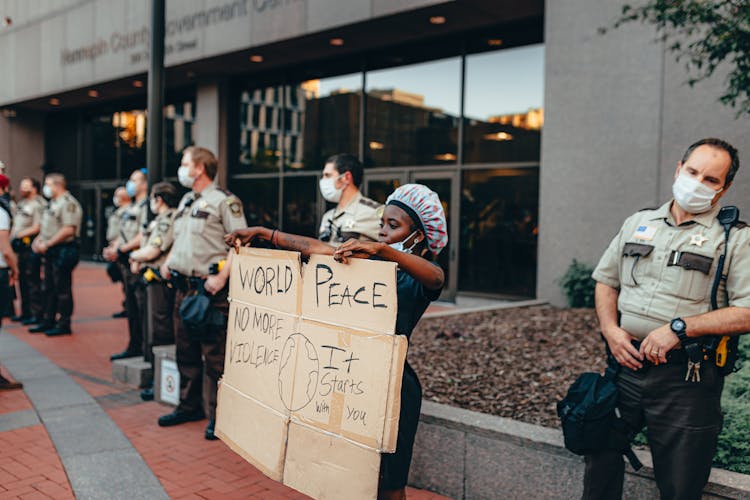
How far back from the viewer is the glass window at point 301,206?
14980 mm

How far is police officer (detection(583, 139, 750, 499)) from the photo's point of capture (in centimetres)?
261

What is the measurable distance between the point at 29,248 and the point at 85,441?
6.30 meters

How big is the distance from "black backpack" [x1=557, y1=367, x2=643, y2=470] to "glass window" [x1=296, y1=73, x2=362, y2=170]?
1168 centimetres

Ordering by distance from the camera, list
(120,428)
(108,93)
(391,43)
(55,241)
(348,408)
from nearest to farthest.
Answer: (348,408)
(120,428)
(55,241)
(391,43)
(108,93)

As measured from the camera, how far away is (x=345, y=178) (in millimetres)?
4598

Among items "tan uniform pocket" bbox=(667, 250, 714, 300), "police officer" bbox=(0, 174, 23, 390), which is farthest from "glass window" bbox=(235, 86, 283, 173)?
"tan uniform pocket" bbox=(667, 250, 714, 300)

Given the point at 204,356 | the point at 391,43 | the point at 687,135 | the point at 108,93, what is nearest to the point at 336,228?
the point at 204,356

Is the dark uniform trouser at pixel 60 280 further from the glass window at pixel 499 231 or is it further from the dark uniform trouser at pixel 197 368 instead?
the glass window at pixel 499 231

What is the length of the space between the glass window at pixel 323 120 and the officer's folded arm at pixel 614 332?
1144 centimetres

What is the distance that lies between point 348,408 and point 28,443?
3189 mm

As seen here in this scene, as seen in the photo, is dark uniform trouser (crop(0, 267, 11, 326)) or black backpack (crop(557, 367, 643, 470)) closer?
black backpack (crop(557, 367, 643, 470))

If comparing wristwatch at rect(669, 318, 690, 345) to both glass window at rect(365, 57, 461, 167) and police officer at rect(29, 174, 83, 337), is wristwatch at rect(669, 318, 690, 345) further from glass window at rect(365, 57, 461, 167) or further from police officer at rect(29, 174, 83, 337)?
glass window at rect(365, 57, 461, 167)

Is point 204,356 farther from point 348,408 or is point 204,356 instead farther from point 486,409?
point 348,408

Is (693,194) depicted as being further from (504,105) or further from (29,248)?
(504,105)
